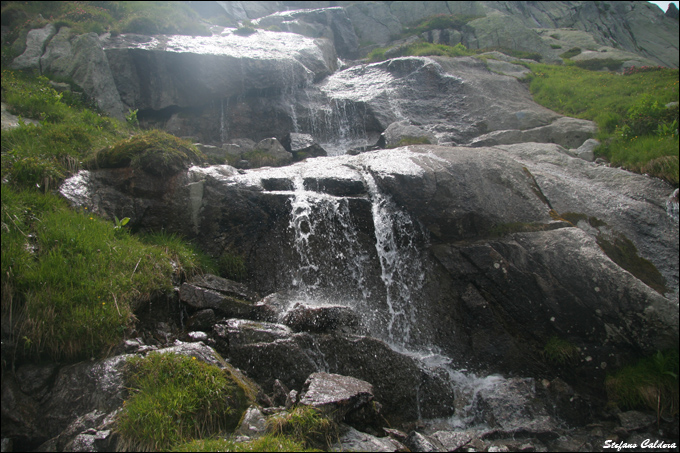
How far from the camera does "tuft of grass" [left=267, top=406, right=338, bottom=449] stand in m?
4.87

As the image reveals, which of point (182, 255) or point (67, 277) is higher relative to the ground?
point (67, 277)

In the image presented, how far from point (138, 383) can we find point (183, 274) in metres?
3.22

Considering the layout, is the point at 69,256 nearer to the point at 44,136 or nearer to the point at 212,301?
the point at 212,301

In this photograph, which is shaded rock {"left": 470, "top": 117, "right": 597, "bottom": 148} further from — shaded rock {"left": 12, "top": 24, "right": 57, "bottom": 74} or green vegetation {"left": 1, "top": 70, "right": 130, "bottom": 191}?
shaded rock {"left": 12, "top": 24, "right": 57, "bottom": 74}

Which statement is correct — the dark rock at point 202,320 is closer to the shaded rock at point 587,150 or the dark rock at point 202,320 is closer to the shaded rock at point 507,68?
the shaded rock at point 587,150

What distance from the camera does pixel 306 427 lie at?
4977mm

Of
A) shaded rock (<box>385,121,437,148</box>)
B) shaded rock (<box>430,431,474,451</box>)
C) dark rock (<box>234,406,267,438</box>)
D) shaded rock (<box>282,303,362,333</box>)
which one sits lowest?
shaded rock (<box>430,431,474,451</box>)

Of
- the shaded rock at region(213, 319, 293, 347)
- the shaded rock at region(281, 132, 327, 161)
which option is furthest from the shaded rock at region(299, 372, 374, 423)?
the shaded rock at region(281, 132, 327, 161)

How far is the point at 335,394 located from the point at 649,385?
20.7ft

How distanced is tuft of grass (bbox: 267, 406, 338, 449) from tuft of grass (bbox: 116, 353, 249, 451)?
2.21ft

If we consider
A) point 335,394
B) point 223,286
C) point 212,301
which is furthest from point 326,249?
point 335,394

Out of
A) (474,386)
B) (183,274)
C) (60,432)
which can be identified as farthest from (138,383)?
(474,386)

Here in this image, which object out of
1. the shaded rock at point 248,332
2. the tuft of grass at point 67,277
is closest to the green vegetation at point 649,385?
the shaded rock at point 248,332

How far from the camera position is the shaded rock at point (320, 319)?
7414 millimetres
